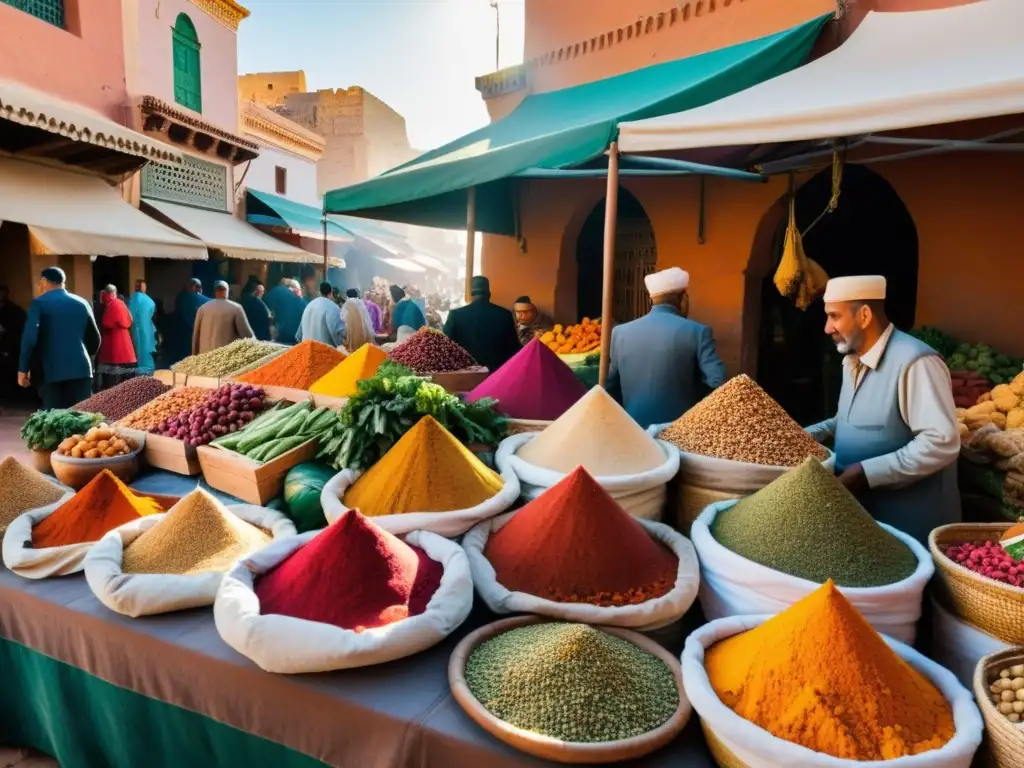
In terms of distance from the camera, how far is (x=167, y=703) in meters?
1.73

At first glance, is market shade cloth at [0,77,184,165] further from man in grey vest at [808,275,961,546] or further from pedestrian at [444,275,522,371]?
man in grey vest at [808,275,961,546]

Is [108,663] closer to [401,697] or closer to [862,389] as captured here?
[401,697]

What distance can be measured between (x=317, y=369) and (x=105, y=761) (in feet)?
5.87

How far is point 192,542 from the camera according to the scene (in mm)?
1977

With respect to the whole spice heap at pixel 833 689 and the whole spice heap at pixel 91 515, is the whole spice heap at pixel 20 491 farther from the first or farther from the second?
the whole spice heap at pixel 833 689

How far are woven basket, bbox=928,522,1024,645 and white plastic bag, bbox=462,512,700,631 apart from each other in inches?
22.3

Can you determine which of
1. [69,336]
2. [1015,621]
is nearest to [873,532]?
[1015,621]

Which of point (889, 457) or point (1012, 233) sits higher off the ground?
point (1012, 233)

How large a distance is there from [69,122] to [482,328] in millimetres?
5795

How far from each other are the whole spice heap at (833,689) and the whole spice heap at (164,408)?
265 cm

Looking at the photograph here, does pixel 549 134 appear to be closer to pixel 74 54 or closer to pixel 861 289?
pixel 861 289

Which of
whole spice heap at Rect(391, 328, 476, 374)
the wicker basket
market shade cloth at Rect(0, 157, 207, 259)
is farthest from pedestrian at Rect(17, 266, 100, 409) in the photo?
the wicker basket

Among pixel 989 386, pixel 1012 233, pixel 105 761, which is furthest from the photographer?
pixel 1012 233

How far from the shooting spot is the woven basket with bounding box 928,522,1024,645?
4.68 feet
